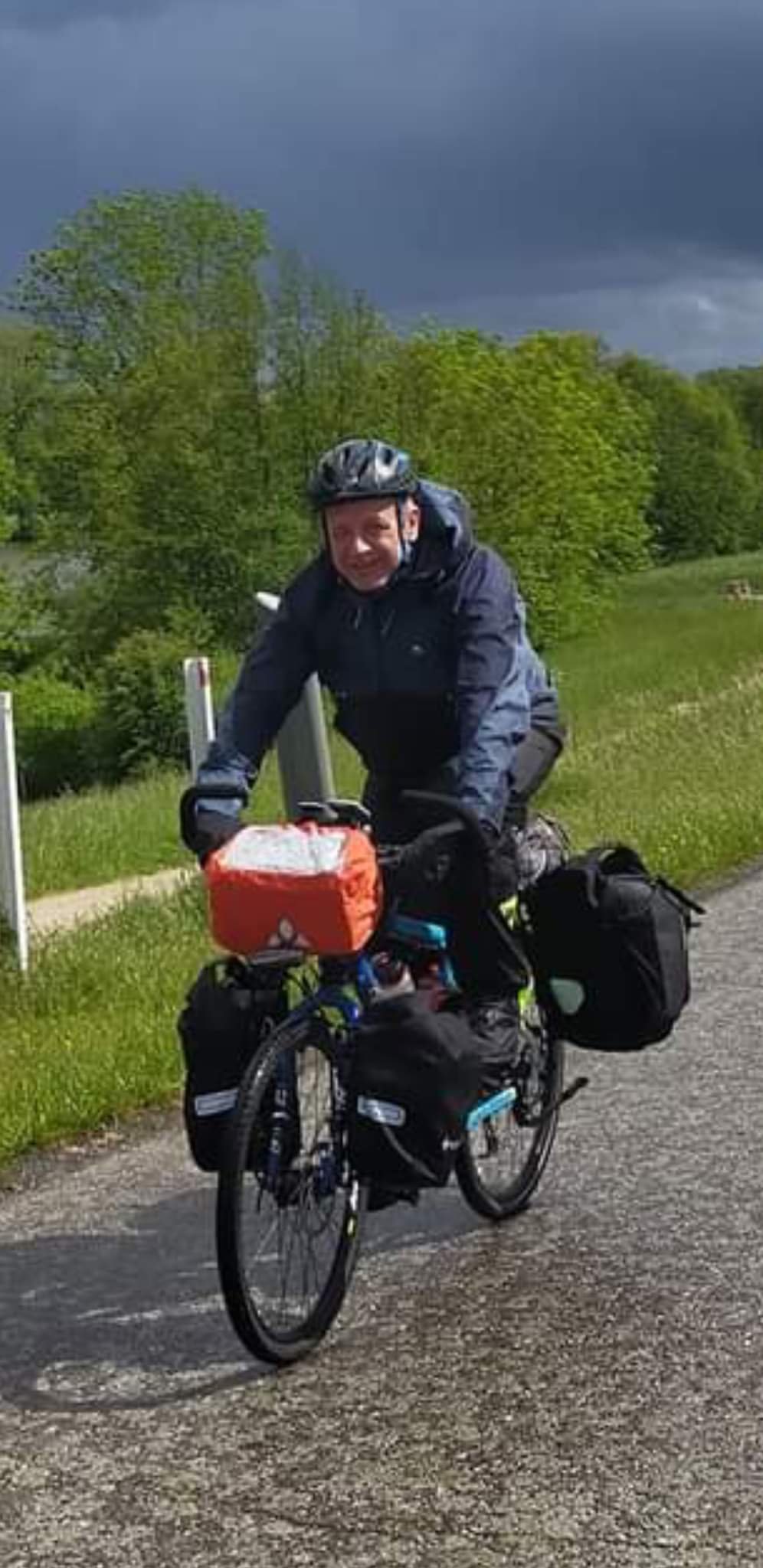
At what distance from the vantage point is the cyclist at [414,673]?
462cm

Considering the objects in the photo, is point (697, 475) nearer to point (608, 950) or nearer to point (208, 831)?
point (608, 950)

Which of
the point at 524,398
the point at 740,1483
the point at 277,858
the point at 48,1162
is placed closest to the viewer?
the point at 740,1483

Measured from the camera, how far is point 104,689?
4172 cm

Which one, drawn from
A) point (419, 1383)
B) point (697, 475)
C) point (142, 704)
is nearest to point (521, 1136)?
point (419, 1383)

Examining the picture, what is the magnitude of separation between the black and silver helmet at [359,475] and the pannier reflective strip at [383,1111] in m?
1.31

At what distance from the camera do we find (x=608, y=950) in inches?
193

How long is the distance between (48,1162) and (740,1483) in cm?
294

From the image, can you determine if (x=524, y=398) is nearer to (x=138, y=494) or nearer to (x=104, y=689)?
(x=138, y=494)

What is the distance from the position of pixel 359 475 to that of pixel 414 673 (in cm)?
46

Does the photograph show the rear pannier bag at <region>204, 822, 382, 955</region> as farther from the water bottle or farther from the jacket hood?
the jacket hood

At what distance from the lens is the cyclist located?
4.62 m

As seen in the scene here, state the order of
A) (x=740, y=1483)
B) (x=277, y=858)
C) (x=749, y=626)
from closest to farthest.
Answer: (x=740, y=1483), (x=277, y=858), (x=749, y=626)

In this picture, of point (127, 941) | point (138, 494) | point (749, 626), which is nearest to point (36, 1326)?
point (127, 941)

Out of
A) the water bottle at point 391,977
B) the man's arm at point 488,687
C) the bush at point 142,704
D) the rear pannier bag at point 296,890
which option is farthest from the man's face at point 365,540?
the bush at point 142,704
